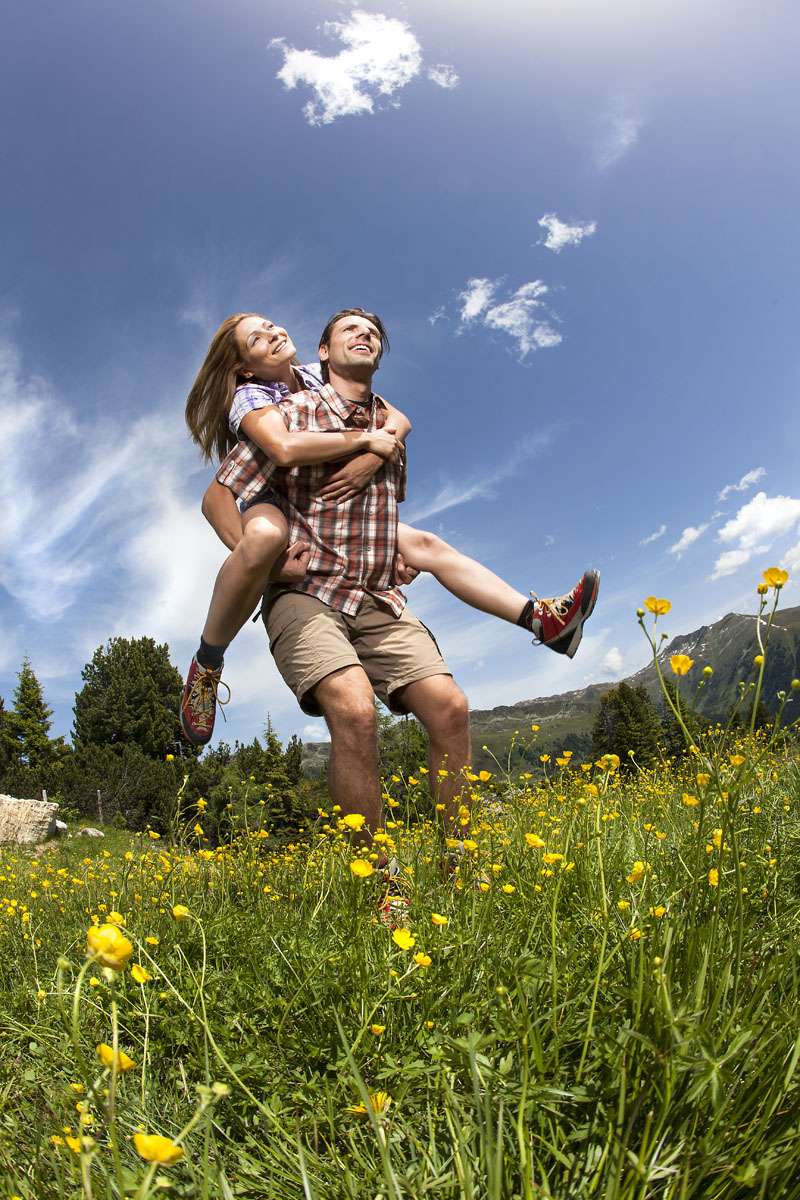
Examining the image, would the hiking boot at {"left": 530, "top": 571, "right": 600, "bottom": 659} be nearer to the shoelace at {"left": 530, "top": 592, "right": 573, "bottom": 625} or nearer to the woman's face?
the shoelace at {"left": 530, "top": 592, "right": 573, "bottom": 625}

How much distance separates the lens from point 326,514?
3.42m

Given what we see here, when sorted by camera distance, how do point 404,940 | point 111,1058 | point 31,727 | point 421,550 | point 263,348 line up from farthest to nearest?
point 31,727 → point 421,550 → point 263,348 → point 404,940 → point 111,1058

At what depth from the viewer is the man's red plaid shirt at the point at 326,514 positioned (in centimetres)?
340

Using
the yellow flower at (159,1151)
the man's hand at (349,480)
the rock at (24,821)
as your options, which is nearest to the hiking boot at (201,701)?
the man's hand at (349,480)

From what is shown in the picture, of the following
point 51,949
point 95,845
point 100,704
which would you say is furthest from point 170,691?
point 51,949

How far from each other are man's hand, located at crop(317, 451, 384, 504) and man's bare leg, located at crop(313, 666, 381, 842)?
100 cm

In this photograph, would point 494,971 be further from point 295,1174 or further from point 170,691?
point 170,691

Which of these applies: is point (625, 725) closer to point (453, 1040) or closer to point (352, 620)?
point (352, 620)

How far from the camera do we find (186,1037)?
151cm

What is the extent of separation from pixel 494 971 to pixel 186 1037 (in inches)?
29.2

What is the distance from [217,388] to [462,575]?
5.93 ft

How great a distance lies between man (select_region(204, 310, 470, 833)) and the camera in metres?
2.97

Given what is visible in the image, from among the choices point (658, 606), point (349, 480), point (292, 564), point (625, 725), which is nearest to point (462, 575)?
point (349, 480)

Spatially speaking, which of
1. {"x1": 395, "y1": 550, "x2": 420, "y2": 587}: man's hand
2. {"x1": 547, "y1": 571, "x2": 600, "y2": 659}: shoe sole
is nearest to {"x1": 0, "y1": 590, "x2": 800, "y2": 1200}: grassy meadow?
{"x1": 547, "y1": 571, "x2": 600, "y2": 659}: shoe sole
